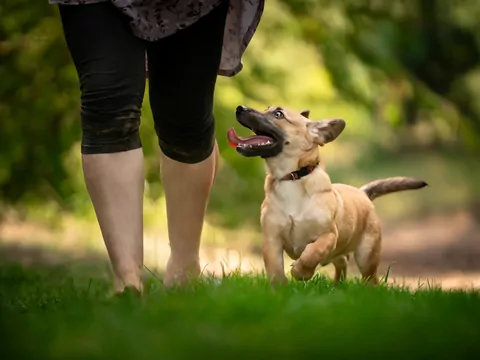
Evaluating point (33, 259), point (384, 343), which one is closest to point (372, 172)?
point (33, 259)

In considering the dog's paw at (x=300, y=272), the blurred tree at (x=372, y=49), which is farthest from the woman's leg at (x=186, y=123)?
the blurred tree at (x=372, y=49)

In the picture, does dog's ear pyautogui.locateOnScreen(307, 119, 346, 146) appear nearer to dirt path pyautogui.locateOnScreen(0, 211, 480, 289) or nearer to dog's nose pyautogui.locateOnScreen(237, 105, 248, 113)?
dog's nose pyautogui.locateOnScreen(237, 105, 248, 113)

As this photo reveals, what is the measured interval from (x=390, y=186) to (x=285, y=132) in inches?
33.9

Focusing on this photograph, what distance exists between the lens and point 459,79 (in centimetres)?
1224

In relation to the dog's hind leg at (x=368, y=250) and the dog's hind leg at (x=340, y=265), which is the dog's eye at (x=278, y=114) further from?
the dog's hind leg at (x=340, y=265)

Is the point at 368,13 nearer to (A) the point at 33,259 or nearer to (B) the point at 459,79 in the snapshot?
(A) the point at 33,259

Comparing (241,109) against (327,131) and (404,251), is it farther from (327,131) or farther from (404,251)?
(404,251)

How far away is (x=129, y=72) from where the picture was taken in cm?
376

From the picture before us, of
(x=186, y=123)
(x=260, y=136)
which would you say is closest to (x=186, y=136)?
(x=186, y=123)

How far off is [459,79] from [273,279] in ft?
28.0

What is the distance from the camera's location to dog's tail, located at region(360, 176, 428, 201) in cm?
508

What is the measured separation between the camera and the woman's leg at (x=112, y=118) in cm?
373

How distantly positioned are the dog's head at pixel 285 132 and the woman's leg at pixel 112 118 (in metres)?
0.75

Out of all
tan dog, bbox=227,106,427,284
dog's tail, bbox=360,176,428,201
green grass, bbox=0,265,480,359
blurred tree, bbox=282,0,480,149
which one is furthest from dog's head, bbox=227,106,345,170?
blurred tree, bbox=282,0,480,149
